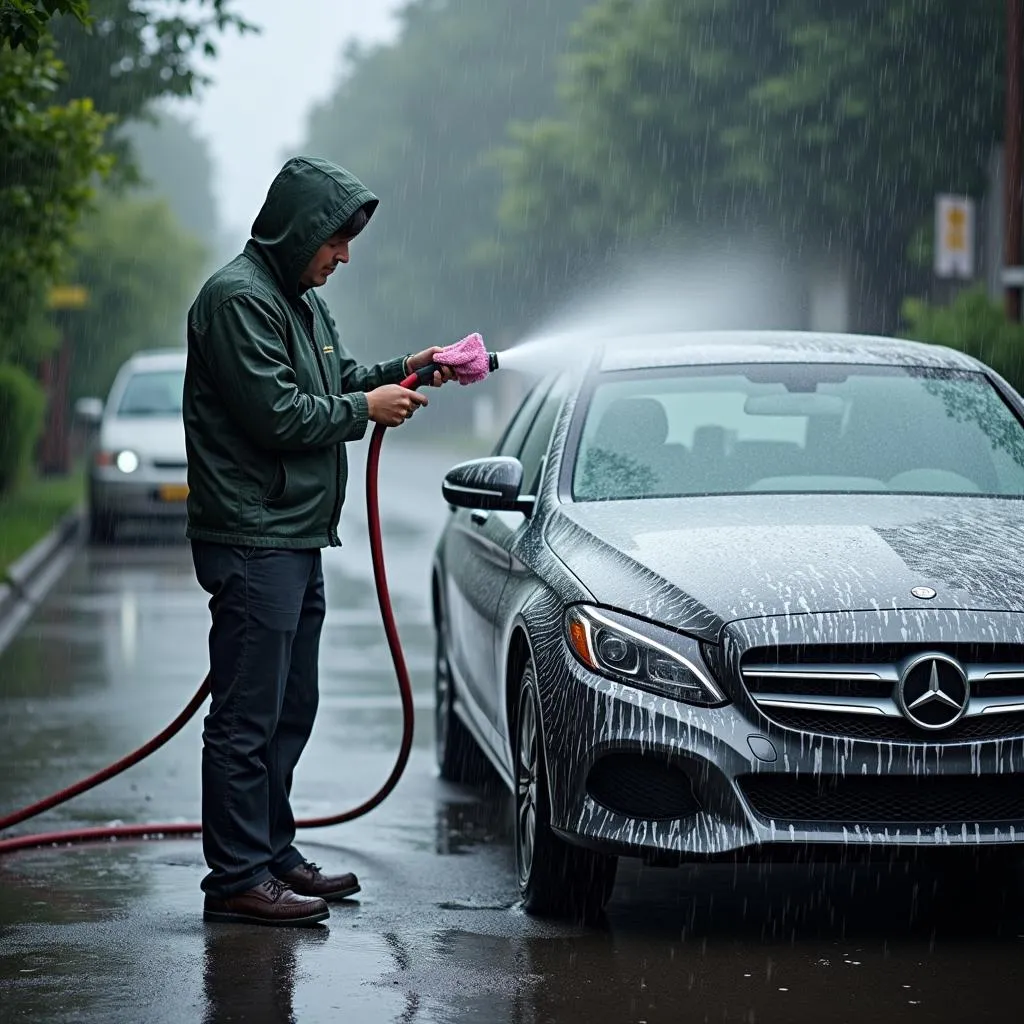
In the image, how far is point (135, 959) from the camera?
5477 mm

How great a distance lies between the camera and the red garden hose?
636 cm

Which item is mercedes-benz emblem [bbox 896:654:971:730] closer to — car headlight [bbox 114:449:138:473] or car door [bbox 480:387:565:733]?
car door [bbox 480:387:565:733]

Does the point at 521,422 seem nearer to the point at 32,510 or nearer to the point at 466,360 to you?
the point at 466,360

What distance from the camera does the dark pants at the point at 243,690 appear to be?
5828mm

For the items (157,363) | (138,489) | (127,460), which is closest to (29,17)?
(127,460)

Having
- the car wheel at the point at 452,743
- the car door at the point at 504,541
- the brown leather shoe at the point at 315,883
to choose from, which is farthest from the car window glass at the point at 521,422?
the brown leather shoe at the point at 315,883

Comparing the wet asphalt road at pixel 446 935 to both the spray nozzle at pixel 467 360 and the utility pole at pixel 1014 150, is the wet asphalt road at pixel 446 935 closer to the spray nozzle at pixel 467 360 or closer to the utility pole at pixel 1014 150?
the spray nozzle at pixel 467 360

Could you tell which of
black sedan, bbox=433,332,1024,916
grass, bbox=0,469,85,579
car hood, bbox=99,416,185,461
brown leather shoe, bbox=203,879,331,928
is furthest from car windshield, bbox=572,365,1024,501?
car hood, bbox=99,416,185,461

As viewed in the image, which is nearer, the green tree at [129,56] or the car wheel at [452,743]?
the car wheel at [452,743]

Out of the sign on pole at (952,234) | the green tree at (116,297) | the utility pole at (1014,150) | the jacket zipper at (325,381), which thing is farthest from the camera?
the green tree at (116,297)

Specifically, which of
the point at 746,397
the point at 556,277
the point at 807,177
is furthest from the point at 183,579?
the point at 556,277

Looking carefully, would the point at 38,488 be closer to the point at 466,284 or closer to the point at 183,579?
the point at 183,579

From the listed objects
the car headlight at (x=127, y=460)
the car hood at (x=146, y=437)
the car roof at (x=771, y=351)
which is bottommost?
the car headlight at (x=127, y=460)

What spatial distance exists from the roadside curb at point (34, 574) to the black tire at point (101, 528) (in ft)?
0.72
